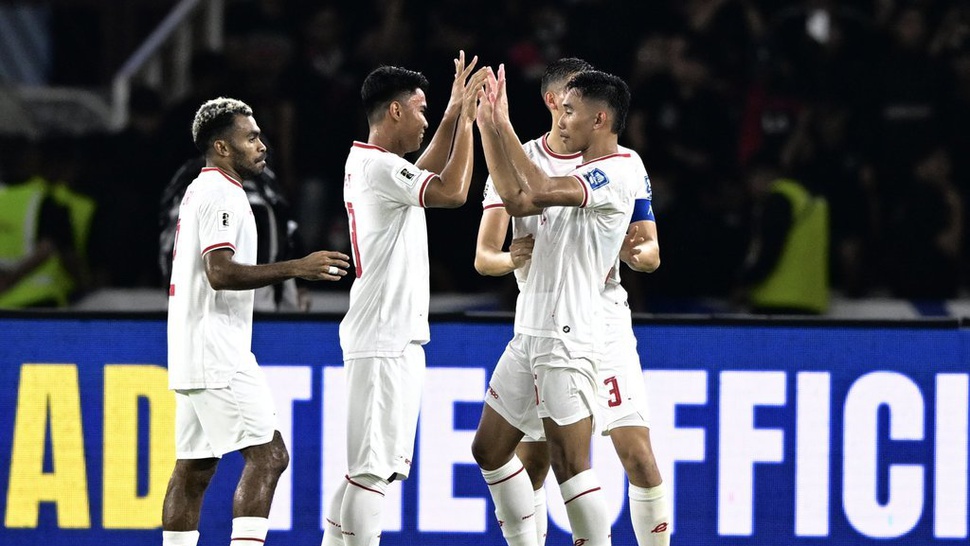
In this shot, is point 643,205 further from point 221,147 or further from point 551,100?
point 221,147

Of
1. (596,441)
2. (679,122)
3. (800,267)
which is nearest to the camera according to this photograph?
(596,441)

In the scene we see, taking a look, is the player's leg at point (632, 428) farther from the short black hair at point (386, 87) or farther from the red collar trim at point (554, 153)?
the short black hair at point (386, 87)

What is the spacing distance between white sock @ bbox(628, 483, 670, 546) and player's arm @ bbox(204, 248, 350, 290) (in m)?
1.57

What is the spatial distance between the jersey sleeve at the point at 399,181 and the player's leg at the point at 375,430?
1.82 feet

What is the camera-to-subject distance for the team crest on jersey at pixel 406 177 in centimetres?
595

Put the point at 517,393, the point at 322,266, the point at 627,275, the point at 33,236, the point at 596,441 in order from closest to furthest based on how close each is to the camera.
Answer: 1. the point at 322,266
2. the point at 517,393
3. the point at 596,441
4. the point at 627,275
5. the point at 33,236

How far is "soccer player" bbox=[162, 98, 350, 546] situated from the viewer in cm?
597

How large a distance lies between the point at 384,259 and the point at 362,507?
93 cm

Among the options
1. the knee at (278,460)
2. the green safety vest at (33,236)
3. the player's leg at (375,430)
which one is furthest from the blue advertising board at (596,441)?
the green safety vest at (33,236)

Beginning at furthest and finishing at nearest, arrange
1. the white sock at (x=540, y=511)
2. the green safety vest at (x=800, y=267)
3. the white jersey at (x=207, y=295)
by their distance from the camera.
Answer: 1. the green safety vest at (x=800, y=267)
2. the white sock at (x=540, y=511)
3. the white jersey at (x=207, y=295)

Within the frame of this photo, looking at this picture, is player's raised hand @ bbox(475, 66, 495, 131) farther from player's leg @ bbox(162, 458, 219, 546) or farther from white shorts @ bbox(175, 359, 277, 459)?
player's leg @ bbox(162, 458, 219, 546)

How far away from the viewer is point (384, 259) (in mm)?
6062

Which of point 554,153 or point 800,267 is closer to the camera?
point 554,153

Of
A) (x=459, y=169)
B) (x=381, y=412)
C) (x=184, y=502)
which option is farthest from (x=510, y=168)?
(x=184, y=502)
